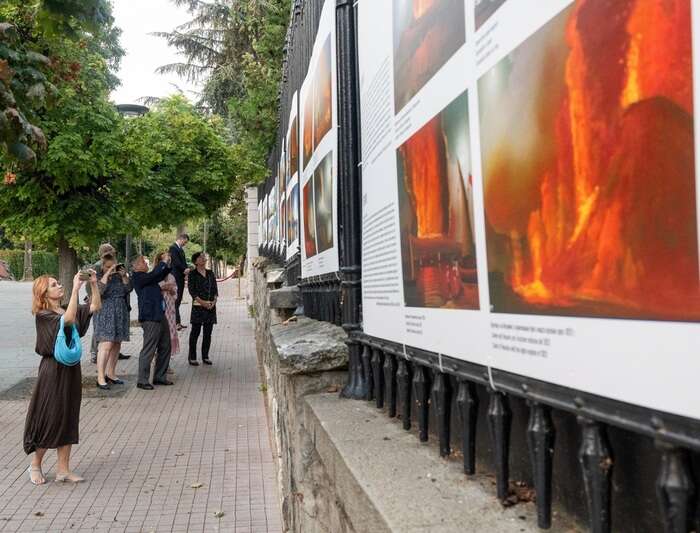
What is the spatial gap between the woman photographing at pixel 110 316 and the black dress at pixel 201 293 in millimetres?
1715

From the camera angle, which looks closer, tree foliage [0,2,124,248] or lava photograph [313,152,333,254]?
lava photograph [313,152,333,254]

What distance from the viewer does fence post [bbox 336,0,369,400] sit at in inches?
127

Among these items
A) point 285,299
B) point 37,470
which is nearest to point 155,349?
point 37,470

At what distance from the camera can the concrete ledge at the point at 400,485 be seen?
1604 millimetres

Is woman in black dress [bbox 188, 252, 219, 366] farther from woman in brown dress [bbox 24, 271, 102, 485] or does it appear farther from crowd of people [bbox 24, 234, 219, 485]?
woman in brown dress [bbox 24, 271, 102, 485]

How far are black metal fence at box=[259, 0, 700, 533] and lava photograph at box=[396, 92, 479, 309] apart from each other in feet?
0.63

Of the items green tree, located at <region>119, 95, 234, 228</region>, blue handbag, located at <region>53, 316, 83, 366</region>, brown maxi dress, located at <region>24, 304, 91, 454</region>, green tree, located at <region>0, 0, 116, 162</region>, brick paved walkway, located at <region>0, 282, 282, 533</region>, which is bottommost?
brick paved walkway, located at <region>0, 282, 282, 533</region>

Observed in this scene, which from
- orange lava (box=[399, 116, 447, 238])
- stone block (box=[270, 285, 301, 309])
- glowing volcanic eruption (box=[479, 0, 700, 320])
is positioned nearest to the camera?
glowing volcanic eruption (box=[479, 0, 700, 320])

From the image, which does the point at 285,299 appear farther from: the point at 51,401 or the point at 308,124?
the point at 51,401

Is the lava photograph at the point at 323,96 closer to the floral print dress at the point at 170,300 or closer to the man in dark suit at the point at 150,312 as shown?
the man in dark suit at the point at 150,312

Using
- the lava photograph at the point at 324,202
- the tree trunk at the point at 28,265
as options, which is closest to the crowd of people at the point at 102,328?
the lava photograph at the point at 324,202

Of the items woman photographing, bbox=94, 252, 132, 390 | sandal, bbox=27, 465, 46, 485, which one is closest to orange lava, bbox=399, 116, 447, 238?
sandal, bbox=27, 465, 46, 485

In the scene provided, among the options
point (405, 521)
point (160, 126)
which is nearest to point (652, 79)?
point (405, 521)

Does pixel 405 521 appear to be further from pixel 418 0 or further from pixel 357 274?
pixel 357 274
